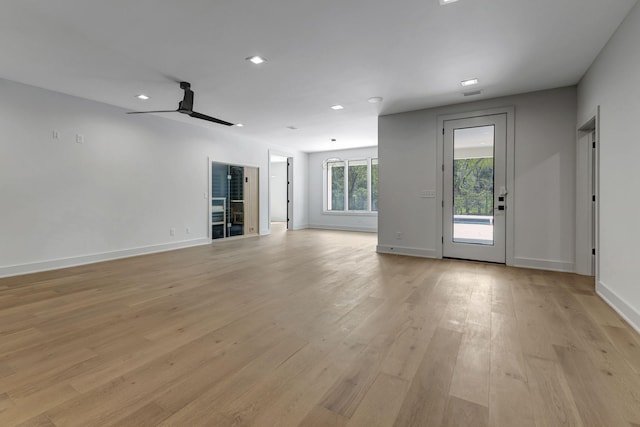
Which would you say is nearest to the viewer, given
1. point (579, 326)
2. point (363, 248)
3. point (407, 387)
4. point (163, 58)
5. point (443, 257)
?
point (407, 387)

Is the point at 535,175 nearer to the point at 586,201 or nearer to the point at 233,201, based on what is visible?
the point at 586,201

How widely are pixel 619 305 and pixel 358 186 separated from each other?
7.52m

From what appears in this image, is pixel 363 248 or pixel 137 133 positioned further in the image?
pixel 363 248

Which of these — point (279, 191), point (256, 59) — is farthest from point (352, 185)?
point (256, 59)

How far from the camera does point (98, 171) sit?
5.18 metres

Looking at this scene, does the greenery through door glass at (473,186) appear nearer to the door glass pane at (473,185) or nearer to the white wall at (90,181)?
the door glass pane at (473,185)

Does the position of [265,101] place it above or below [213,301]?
above

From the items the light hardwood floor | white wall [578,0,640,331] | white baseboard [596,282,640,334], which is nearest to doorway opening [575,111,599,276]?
the light hardwood floor

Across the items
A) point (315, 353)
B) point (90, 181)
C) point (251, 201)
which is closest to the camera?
point (315, 353)

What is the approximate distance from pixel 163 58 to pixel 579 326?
5106 mm

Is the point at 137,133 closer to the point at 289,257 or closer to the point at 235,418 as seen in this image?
the point at 289,257

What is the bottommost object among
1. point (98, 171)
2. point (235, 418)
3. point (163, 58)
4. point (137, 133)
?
point (235, 418)

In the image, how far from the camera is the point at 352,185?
10078 mm

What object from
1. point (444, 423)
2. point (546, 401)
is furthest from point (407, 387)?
point (546, 401)
